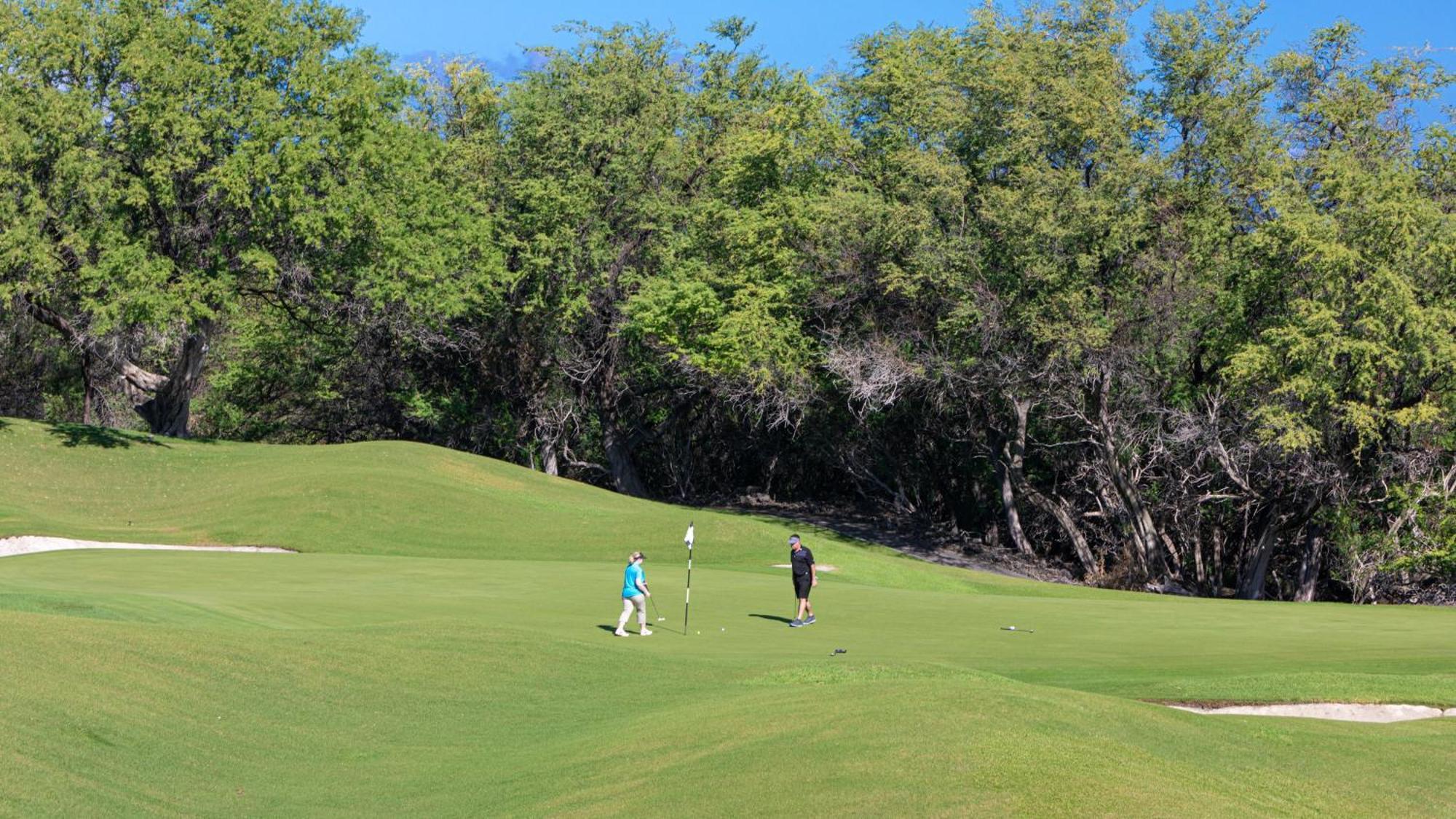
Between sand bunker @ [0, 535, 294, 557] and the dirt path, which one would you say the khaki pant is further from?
the dirt path

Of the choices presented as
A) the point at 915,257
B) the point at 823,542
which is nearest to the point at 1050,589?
the point at 823,542

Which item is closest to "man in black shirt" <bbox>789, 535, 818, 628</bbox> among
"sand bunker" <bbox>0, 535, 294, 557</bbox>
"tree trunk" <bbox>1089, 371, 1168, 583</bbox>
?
"sand bunker" <bbox>0, 535, 294, 557</bbox>

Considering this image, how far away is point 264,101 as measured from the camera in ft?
170

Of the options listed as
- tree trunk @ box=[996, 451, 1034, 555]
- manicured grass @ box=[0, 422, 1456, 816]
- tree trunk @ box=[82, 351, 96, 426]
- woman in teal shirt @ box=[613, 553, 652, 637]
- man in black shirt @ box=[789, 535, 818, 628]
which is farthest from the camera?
tree trunk @ box=[82, 351, 96, 426]

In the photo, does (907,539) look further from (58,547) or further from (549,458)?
(58,547)

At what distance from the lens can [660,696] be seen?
63.8ft

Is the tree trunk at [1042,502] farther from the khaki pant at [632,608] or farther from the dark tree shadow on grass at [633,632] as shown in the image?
the khaki pant at [632,608]

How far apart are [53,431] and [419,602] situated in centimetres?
3140

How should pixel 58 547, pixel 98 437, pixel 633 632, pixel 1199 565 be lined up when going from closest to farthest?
pixel 633 632
pixel 58 547
pixel 98 437
pixel 1199 565

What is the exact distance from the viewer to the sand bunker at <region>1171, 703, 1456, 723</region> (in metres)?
19.4

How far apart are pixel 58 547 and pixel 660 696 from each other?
25.8 meters

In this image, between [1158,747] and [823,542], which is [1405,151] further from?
[1158,747]

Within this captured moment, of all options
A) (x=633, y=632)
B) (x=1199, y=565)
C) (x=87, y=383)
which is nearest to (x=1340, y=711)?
(x=633, y=632)

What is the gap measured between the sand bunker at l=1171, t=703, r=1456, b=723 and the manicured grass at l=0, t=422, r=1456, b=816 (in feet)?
0.96
